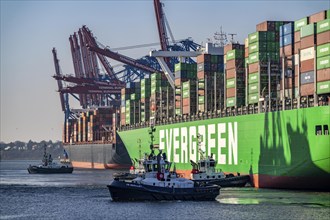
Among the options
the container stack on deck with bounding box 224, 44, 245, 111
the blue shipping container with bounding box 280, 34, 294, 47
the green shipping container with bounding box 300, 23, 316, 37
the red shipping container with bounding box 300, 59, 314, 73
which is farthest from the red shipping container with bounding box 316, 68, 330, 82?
the container stack on deck with bounding box 224, 44, 245, 111

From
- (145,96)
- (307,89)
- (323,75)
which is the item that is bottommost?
(307,89)

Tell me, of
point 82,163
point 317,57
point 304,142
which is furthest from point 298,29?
point 82,163

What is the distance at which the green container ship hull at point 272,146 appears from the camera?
75938mm

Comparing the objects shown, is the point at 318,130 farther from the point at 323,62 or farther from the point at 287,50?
the point at 287,50

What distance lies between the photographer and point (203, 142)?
103m

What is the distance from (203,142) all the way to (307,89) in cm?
2668

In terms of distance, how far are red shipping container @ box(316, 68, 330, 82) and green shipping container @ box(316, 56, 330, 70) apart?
1.25 feet

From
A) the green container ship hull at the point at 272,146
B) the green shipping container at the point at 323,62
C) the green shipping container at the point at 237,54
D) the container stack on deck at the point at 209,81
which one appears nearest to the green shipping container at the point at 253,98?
the green container ship hull at the point at 272,146

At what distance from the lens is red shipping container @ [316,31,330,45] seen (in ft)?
247

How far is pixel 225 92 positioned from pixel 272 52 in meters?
12.2

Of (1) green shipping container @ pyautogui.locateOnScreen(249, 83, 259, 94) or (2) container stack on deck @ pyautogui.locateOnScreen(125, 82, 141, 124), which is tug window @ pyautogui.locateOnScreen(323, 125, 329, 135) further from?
(2) container stack on deck @ pyautogui.locateOnScreen(125, 82, 141, 124)

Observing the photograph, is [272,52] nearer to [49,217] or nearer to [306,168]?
[306,168]

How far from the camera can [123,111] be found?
159 m

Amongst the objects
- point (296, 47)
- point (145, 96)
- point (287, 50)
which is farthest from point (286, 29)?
point (145, 96)
